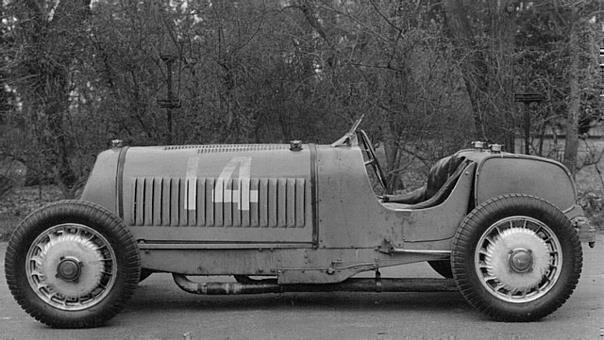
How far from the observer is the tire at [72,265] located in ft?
19.3

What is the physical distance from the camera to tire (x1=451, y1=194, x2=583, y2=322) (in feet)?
19.5

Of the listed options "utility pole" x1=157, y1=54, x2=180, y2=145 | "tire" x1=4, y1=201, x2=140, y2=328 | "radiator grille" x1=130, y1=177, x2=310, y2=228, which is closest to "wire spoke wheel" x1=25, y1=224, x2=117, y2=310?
"tire" x1=4, y1=201, x2=140, y2=328

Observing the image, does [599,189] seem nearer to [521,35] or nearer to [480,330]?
[521,35]

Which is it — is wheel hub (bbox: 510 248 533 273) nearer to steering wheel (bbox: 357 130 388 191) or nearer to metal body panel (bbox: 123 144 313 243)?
metal body panel (bbox: 123 144 313 243)

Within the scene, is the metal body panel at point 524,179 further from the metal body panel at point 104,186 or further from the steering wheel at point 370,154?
the metal body panel at point 104,186

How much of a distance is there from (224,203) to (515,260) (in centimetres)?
213

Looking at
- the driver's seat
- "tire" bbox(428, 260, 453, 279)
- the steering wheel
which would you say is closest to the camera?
the driver's seat

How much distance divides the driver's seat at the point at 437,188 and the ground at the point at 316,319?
80 cm

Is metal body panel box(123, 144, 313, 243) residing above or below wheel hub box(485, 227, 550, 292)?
above

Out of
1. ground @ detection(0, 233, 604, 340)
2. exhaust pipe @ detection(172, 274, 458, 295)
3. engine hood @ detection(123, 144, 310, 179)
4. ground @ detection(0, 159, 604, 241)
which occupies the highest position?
engine hood @ detection(123, 144, 310, 179)

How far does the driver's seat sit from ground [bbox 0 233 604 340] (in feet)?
2.63

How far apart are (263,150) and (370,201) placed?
92 cm

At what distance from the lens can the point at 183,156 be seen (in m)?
6.37

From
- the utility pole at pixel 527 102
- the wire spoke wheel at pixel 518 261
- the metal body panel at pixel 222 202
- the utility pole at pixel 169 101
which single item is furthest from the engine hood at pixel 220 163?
the utility pole at pixel 527 102
